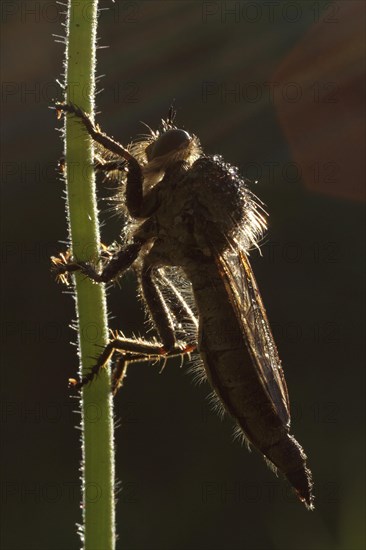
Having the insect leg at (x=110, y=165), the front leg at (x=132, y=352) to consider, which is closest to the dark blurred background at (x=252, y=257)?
the front leg at (x=132, y=352)

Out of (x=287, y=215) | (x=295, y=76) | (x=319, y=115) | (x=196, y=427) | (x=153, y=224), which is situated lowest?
(x=153, y=224)

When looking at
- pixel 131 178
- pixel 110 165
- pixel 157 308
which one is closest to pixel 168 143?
pixel 131 178

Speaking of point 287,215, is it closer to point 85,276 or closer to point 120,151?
point 120,151

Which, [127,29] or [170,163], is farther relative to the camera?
[127,29]

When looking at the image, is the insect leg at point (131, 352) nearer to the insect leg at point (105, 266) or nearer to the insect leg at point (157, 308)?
the insect leg at point (157, 308)

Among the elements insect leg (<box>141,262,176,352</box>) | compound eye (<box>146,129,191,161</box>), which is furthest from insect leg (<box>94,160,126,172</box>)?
insect leg (<box>141,262,176,352</box>)

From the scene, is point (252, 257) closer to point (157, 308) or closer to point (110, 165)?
point (157, 308)

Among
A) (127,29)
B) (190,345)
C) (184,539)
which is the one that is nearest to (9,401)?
(184,539)
